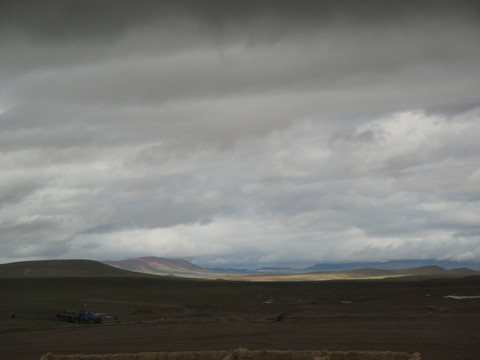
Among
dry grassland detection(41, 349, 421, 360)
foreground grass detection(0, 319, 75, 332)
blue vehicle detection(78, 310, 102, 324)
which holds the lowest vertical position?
foreground grass detection(0, 319, 75, 332)

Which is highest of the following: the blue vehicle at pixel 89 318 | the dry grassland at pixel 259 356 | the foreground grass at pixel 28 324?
the dry grassland at pixel 259 356

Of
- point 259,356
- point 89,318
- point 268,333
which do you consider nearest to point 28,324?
point 89,318

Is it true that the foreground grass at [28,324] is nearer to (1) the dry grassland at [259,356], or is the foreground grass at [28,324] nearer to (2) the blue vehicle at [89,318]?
(2) the blue vehicle at [89,318]

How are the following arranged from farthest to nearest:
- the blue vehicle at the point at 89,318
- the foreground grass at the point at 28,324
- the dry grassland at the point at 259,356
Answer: the blue vehicle at the point at 89,318 → the foreground grass at the point at 28,324 → the dry grassland at the point at 259,356

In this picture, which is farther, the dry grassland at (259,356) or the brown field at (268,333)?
the brown field at (268,333)

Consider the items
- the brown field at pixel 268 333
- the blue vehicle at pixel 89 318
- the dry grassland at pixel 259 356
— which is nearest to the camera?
the dry grassland at pixel 259 356

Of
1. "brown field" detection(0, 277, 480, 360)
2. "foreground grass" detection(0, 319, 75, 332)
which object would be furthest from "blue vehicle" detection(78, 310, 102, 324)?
"brown field" detection(0, 277, 480, 360)

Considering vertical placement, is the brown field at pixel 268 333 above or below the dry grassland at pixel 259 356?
below

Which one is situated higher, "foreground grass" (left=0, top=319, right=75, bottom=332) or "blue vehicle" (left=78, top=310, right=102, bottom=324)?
"blue vehicle" (left=78, top=310, right=102, bottom=324)

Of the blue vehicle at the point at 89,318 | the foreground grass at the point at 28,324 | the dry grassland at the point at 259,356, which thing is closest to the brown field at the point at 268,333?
the foreground grass at the point at 28,324

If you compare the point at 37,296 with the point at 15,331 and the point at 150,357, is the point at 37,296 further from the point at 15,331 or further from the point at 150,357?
the point at 150,357

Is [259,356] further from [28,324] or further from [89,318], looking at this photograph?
[28,324]

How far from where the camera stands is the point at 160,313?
65.2 metres

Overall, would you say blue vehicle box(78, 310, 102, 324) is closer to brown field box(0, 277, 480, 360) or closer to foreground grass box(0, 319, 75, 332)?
foreground grass box(0, 319, 75, 332)
